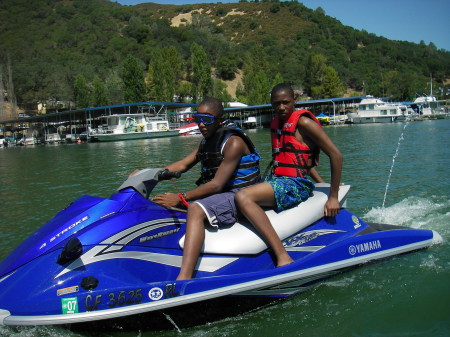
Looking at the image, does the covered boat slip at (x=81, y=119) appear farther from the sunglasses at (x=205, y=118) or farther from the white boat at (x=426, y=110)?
the sunglasses at (x=205, y=118)

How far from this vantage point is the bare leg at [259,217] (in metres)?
4.04

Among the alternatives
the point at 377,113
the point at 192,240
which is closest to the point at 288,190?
the point at 192,240

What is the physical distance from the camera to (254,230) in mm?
4180

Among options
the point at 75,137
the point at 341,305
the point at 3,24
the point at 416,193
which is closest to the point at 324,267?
the point at 341,305

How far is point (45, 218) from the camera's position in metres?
8.80

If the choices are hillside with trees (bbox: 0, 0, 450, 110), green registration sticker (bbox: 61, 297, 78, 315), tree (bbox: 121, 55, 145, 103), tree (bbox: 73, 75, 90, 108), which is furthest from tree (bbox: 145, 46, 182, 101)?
green registration sticker (bbox: 61, 297, 78, 315)

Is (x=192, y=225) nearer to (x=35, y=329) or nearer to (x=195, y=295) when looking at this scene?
(x=195, y=295)

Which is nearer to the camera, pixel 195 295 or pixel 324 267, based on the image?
pixel 195 295

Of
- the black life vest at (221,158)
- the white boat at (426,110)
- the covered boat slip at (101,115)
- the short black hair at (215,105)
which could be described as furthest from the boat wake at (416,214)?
the white boat at (426,110)

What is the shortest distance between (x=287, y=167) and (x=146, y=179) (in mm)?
1469

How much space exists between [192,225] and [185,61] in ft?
379

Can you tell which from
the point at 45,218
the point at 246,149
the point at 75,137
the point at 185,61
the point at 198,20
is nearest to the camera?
the point at 246,149

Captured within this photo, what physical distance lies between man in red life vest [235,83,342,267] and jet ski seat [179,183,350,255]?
8 centimetres

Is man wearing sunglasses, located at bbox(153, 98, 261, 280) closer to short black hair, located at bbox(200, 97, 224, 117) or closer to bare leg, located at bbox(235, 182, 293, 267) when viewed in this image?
short black hair, located at bbox(200, 97, 224, 117)
